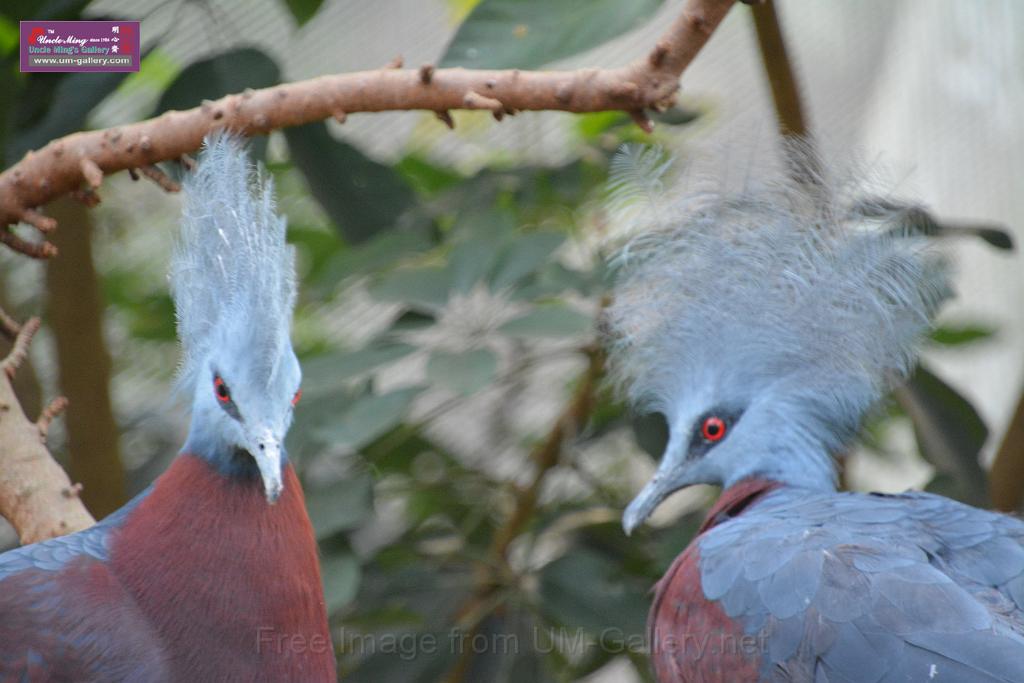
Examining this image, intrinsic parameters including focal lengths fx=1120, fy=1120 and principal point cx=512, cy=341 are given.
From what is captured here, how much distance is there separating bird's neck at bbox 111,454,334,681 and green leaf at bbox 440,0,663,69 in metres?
0.63

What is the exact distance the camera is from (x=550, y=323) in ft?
5.51

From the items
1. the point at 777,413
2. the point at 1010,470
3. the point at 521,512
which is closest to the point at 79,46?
the point at 521,512

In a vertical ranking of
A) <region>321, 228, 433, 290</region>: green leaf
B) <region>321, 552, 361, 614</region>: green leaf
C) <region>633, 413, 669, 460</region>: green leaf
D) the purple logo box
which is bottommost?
<region>633, 413, 669, 460</region>: green leaf

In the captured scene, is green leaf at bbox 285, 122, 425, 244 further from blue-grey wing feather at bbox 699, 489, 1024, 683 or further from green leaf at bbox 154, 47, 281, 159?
blue-grey wing feather at bbox 699, 489, 1024, 683

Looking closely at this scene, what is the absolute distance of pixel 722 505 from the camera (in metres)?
1.59

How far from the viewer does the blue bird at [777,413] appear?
1.27 meters

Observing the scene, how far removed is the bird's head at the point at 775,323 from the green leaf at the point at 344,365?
15.3 inches

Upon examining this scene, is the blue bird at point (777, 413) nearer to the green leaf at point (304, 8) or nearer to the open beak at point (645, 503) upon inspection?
the open beak at point (645, 503)

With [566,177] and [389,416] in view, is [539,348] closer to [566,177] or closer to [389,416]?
[566,177]

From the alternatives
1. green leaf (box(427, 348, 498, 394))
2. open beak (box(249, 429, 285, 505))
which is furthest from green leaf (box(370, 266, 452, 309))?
open beak (box(249, 429, 285, 505))

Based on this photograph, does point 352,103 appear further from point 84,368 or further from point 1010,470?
point 1010,470

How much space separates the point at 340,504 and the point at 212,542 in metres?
0.61

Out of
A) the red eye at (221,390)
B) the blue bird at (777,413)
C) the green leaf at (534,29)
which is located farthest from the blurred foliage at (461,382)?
the red eye at (221,390)

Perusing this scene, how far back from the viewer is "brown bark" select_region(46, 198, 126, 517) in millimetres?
1995
